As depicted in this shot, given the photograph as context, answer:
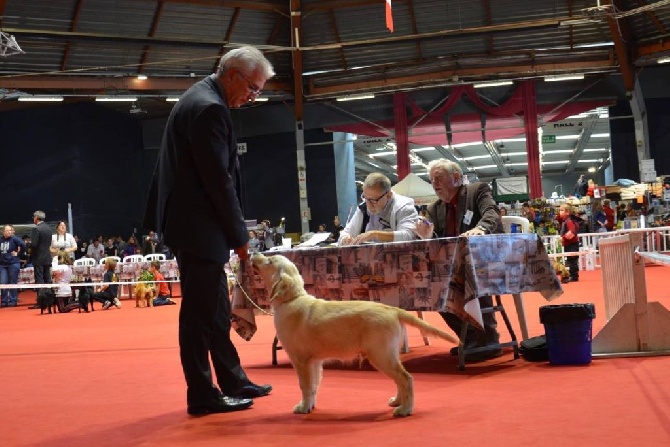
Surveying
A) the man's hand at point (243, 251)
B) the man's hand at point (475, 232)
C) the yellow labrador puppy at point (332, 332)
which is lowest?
the yellow labrador puppy at point (332, 332)

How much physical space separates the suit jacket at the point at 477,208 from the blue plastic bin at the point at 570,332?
2.38 ft

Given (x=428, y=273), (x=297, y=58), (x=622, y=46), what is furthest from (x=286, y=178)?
(x=428, y=273)

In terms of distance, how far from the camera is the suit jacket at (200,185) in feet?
11.4

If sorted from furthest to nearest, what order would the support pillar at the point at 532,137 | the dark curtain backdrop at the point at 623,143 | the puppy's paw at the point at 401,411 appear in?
the dark curtain backdrop at the point at 623,143
the support pillar at the point at 532,137
the puppy's paw at the point at 401,411

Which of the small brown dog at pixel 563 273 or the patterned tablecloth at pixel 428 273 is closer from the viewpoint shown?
the patterned tablecloth at pixel 428 273

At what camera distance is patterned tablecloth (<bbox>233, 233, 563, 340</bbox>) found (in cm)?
452

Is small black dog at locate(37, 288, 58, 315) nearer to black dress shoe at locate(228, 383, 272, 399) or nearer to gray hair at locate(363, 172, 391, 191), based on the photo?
gray hair at locate(363, 172, 391, 191)

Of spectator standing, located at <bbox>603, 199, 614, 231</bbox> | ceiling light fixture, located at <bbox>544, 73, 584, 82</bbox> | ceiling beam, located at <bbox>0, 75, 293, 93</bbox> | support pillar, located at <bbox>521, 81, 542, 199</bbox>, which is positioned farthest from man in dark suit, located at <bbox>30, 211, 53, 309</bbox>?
support pillar, located at <bbox>521, 81, 542, 199</bbox>

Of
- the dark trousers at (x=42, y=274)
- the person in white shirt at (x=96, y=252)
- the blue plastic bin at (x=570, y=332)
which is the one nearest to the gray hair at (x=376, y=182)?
the blue plastic bin at (x=570, y=332)

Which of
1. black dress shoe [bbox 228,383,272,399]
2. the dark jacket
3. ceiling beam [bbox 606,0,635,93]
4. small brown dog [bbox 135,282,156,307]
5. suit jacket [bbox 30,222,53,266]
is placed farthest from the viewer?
ceiling beam [bbox 606,0,635,93]

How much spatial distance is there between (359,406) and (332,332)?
400 mm

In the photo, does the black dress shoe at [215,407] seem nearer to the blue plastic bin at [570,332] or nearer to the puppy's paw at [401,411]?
the puppy's paw at [401,411]

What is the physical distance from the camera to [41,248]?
13875mm

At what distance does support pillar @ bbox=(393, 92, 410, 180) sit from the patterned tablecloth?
1834 cm
